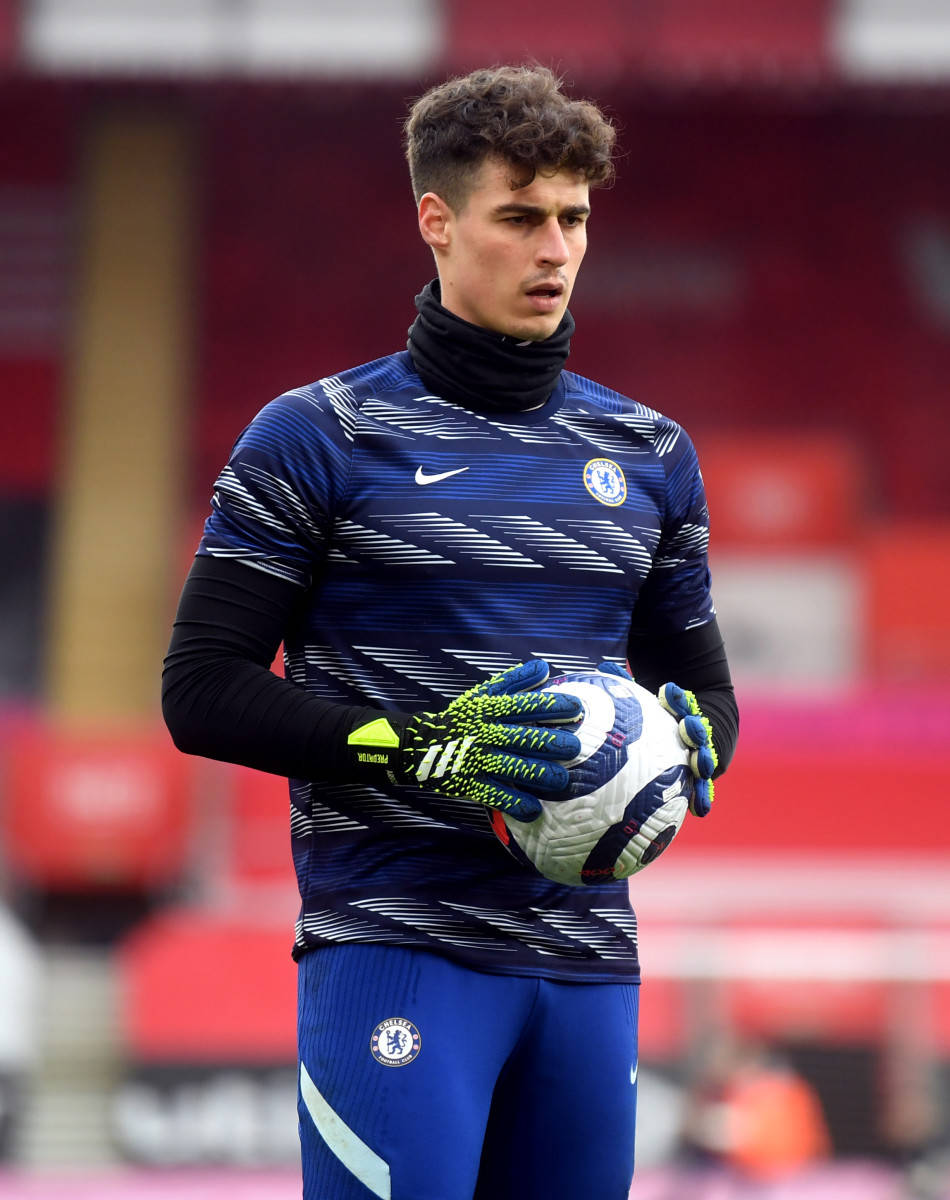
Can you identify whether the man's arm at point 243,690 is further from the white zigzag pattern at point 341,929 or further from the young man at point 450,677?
the white zigzag pattern at point 341,929

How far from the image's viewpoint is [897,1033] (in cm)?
613

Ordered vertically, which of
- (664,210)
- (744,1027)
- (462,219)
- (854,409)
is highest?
(664,210)

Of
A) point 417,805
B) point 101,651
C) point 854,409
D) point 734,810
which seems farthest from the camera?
point 854,409

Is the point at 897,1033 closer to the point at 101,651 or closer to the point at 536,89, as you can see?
the point at 536,89

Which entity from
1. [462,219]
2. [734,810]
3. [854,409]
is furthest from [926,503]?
[462,219]

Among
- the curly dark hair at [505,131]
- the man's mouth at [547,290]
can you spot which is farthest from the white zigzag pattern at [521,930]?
the curly dark hair at [505,131]

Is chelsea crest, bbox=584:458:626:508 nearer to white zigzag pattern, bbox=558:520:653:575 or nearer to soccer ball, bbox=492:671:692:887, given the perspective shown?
white zigzag pattern, bbox=558:520:653:575

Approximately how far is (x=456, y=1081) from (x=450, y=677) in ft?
1.54

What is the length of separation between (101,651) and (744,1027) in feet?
25.5

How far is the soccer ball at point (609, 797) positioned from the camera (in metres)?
1.97

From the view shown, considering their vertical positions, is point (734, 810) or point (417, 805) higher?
point (417, 805)

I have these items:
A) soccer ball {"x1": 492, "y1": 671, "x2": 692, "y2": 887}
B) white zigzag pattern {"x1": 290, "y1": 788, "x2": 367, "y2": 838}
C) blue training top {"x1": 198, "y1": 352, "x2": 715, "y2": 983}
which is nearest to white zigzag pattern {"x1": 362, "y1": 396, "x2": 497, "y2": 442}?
Result: blue training top {"x1": 198, "y1": 352, "x2": 715, "y2": 983}

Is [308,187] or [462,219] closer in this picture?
[462,219]

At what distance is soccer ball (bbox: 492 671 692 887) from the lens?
197 centimetres
